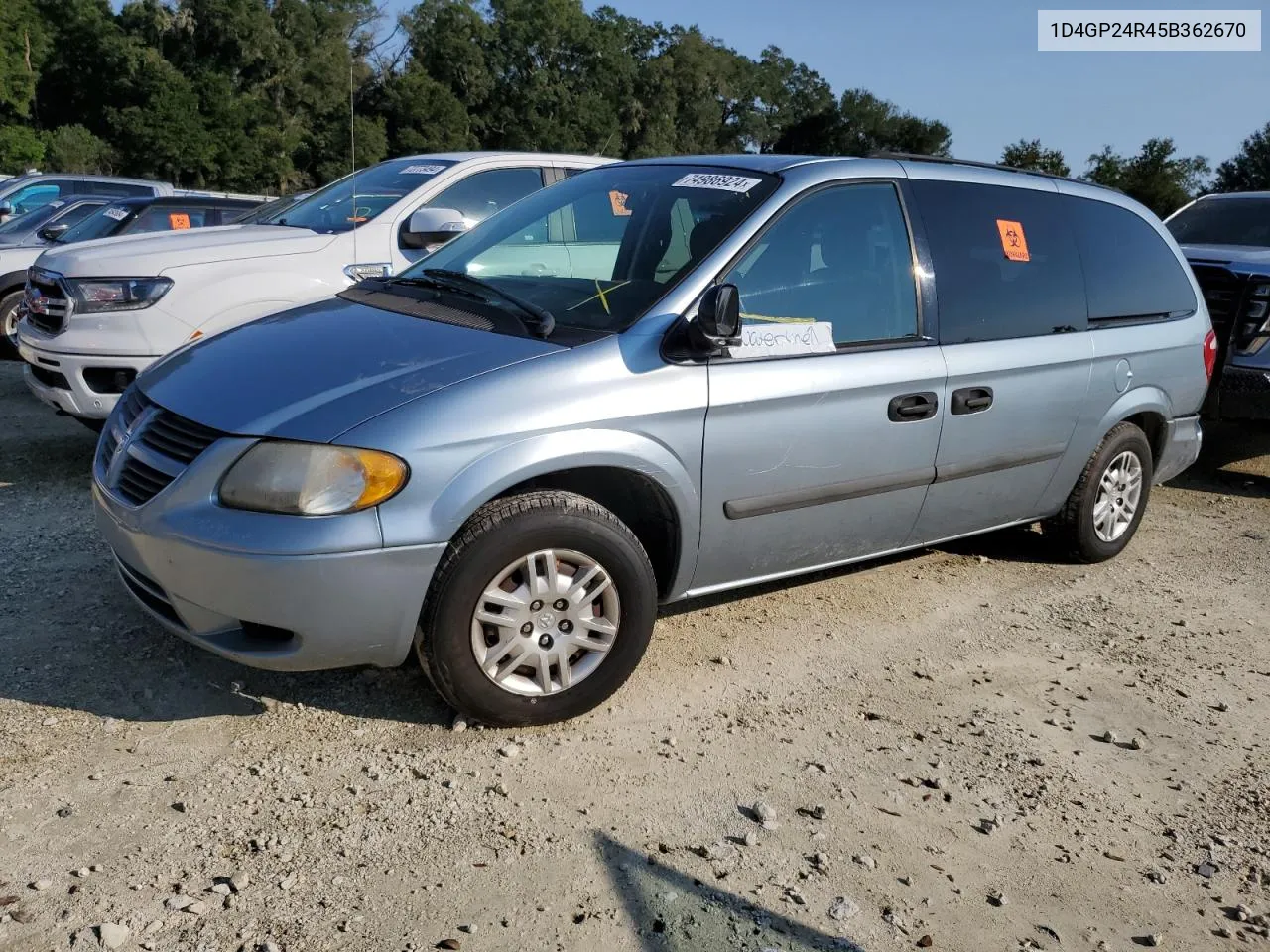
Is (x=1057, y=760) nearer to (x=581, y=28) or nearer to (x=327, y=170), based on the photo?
(x=327, y=170)

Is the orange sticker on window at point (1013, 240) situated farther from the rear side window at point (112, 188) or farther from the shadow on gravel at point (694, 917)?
the rear side window at point (112, 188)

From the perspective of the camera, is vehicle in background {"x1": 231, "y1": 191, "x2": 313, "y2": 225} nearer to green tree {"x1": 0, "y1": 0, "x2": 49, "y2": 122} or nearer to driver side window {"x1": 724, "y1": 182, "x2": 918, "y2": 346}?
driver side window {"x1": 724, "y1": 182, "x2": 918, "y2": 346}

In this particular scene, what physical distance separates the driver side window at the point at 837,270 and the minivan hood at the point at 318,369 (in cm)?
87

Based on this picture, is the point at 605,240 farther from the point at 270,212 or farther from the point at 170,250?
the point at 270,212

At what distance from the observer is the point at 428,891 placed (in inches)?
106

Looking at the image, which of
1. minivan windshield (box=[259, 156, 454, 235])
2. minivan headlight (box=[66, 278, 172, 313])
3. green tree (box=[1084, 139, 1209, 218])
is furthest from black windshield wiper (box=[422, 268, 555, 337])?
green tree (box=[1084, 139, 1209, 218])

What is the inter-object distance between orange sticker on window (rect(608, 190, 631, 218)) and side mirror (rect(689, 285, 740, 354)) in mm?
894

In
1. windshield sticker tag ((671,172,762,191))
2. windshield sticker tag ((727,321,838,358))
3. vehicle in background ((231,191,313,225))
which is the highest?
vehicle in background ((231,191,313,225))

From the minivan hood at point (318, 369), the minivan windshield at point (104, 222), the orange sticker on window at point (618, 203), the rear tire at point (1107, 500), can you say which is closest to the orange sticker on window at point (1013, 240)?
the rear tire at point (1107, 500)

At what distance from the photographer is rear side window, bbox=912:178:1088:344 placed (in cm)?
440

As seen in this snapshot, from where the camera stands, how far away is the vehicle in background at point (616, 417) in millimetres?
3117

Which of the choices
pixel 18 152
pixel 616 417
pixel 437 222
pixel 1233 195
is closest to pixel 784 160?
pixel 616 417

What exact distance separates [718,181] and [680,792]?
224cm

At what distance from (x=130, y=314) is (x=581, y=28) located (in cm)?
8109
